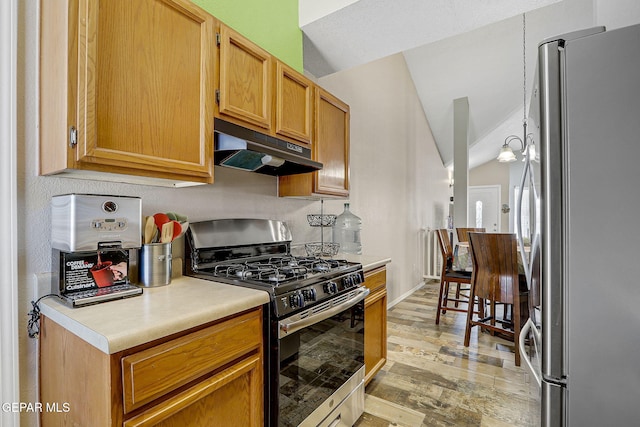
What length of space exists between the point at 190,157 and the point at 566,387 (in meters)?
1.61

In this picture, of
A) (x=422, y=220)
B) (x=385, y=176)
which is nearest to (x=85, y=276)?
(x=385, y=176)

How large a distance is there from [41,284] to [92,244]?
25 cm

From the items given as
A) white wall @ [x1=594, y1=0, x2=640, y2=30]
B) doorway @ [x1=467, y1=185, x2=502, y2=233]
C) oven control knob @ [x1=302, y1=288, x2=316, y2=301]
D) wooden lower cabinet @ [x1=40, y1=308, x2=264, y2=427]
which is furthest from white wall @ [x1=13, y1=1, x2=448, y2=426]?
doorway @ [x1=467, y1=185, x2=502, y2=233]

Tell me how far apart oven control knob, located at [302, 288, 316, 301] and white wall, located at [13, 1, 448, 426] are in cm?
75

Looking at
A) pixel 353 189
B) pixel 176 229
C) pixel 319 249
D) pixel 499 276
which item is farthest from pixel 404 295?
pixel 176 229

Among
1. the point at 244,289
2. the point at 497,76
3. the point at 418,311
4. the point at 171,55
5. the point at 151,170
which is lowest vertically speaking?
the point at 418,311

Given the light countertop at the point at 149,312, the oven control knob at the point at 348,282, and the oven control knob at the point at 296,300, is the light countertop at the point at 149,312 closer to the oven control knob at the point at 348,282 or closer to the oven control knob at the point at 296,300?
the oven control knob at the point at 296,300

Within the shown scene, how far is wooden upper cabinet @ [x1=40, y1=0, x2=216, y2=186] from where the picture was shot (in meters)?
0.96

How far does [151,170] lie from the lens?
45.7 inches

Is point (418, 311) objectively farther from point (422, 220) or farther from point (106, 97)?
point (106, 97)

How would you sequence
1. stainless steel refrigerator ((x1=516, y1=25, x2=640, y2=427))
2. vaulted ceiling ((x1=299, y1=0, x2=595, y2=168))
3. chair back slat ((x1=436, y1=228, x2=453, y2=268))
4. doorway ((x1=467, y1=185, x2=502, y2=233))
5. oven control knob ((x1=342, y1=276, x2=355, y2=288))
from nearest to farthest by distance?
stainless steel refrigerator ((x1=516, y1=25, x2=640, y2=427)) < oven control knob ((x1=342, y1=276, x2=355, y2=288)) < vaulted ceiling ((x1=299, y1=0, x2=595, y2=168)) < chair back slat ((x1=436, y1=228, x2=453, y2=268)) < doorway ((x1=467, y1=185, x2=502, y2=233))

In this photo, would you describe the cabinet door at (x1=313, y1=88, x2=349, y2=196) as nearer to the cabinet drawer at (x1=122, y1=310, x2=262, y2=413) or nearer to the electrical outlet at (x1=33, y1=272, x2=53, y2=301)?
the cabinet drawer at (x1=122, y1=310, x2=262, y2=413)
